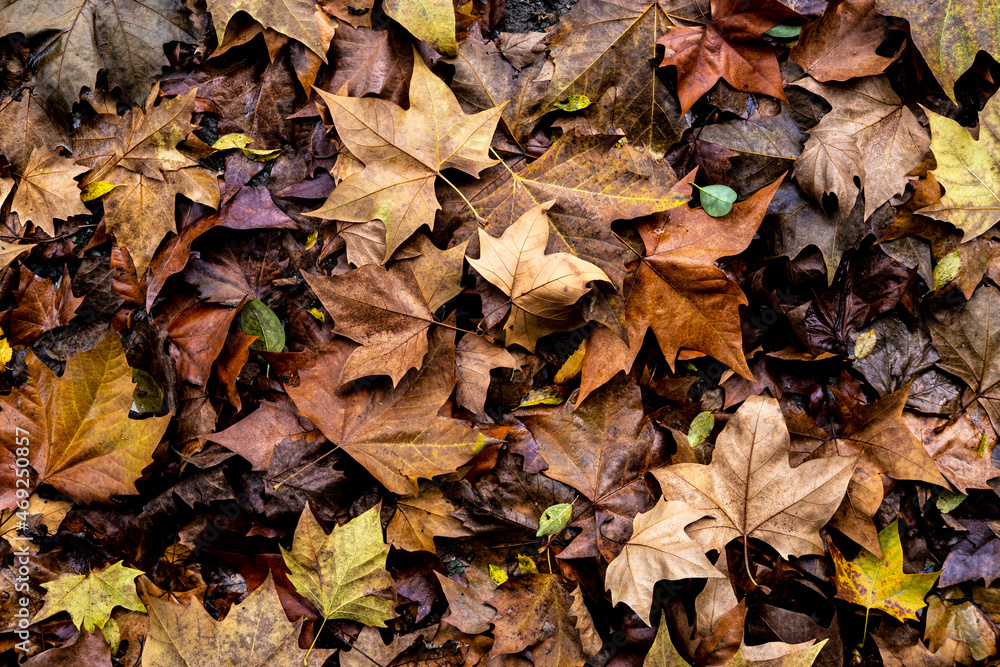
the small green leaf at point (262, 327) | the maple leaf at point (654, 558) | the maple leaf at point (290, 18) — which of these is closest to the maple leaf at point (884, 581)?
the maple leaf at point (654, 558)

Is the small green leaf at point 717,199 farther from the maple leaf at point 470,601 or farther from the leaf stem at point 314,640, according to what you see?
the leaf stem at point 314,640

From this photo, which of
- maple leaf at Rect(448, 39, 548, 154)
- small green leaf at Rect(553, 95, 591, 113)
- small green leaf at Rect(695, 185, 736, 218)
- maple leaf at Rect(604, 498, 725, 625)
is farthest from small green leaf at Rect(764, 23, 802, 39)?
maple leaf at Rect(604, 498, 725, 625)

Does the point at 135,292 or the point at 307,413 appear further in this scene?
the point at 135,292

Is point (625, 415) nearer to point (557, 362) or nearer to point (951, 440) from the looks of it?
point (557, 362)

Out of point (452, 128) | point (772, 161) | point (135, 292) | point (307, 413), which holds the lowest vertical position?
point (307, 413)

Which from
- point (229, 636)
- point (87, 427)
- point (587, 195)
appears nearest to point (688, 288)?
point (587, 195)

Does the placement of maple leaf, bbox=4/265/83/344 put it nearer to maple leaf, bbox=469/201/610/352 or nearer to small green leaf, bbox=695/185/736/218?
maple leaf, bbox=469/201/610/352

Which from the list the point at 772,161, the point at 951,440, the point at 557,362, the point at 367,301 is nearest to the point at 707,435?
the point at 557,362
